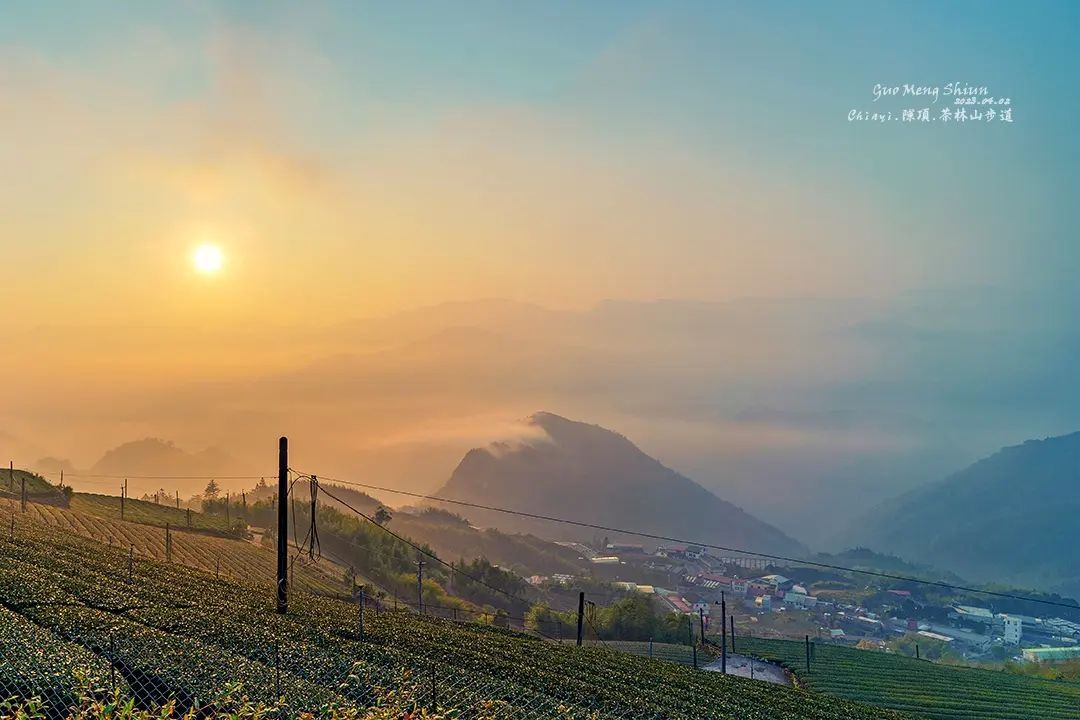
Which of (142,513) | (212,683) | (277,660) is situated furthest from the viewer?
(142,513)

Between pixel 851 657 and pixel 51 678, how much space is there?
103 metres

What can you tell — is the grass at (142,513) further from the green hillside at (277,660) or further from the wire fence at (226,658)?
the wire fence at (226,658)

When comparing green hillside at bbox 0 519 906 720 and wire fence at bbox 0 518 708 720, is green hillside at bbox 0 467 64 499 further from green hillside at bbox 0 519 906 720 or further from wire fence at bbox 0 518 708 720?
wire fence at bbox 0 518 708 720

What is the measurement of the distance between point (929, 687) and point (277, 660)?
256 ft

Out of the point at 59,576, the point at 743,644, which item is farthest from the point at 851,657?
the point at 59,576

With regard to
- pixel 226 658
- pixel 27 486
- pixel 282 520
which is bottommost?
pixel 27 486

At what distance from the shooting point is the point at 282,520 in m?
39.9

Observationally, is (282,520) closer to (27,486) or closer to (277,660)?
(277,660)

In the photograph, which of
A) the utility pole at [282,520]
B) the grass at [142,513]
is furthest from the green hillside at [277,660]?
the grass at [142,513]

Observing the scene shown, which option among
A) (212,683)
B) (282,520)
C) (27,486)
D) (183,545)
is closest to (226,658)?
(212,683)

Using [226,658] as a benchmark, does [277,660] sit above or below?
above

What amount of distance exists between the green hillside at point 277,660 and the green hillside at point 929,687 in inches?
1170

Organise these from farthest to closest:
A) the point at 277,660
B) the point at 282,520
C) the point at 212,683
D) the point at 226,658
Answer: the point at 282,520 → the point at 226,658 → the point at 277,660 → the point at 212,683

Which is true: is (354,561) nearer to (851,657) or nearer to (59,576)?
(851,657)
